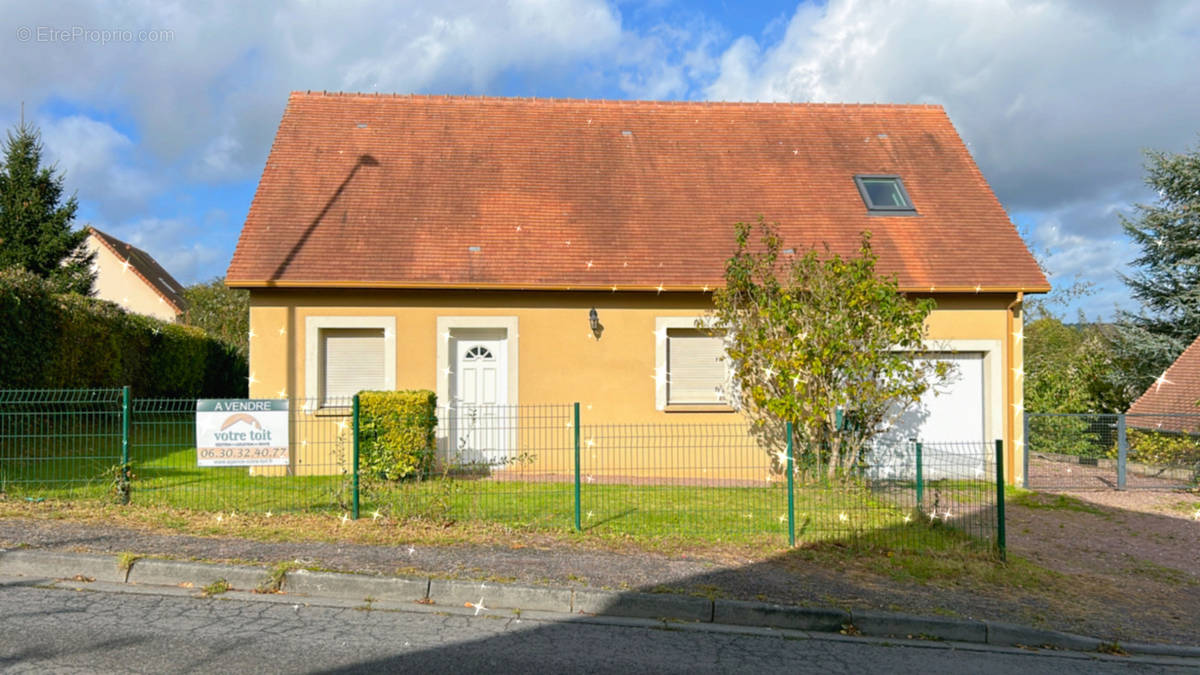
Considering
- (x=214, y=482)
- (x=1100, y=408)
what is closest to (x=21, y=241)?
(x=214, y=482)

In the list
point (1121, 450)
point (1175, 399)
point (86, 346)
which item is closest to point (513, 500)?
point (1121, 450)

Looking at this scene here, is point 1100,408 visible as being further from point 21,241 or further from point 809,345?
point 21,241

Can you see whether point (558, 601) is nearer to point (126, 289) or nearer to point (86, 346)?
point (86, 346)

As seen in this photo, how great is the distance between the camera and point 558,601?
600 cm

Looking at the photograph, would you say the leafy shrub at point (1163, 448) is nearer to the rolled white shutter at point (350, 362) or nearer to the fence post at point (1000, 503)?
the fence post at point (1000, 503)

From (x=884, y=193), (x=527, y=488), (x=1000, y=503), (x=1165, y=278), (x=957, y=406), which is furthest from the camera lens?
(x=1165, y=278)

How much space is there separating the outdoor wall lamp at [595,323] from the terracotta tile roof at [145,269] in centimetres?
2772

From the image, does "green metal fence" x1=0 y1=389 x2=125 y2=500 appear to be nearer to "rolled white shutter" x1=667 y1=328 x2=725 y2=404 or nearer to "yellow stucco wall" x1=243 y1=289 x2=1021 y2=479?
"yellow stucco wall" x1=243 y1=289 x2=1021 y2=479

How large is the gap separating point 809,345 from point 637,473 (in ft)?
9.24

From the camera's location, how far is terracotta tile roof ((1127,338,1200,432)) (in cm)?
1232

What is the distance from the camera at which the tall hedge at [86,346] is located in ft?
37.7

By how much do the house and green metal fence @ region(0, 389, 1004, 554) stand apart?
1.15m

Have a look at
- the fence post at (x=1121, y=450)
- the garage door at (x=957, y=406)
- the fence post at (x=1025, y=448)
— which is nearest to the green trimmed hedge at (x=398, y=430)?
the garage door at (x=957, y=406)

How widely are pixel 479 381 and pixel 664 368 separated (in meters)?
2.72
